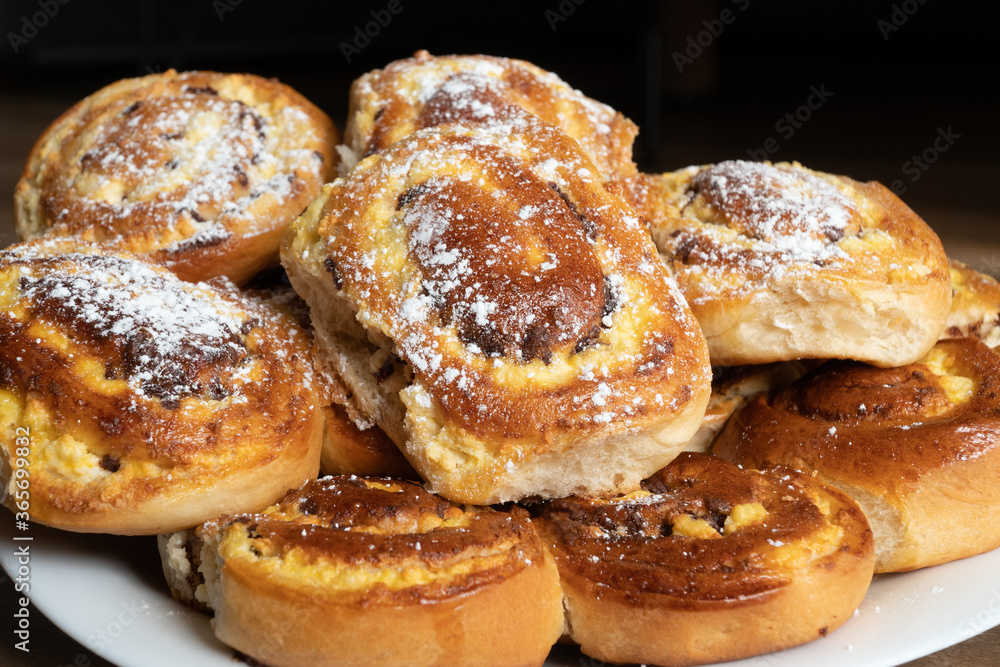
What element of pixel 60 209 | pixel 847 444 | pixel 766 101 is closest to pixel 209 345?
pixel 60 209

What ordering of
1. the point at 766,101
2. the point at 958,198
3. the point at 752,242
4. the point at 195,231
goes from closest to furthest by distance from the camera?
the point at 752,242, the point at 195,231, the point at 958,198, the point at 766,101

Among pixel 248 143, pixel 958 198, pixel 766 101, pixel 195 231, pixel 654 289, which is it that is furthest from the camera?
pixel 766 101

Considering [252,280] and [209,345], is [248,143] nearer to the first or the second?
[252,280]
